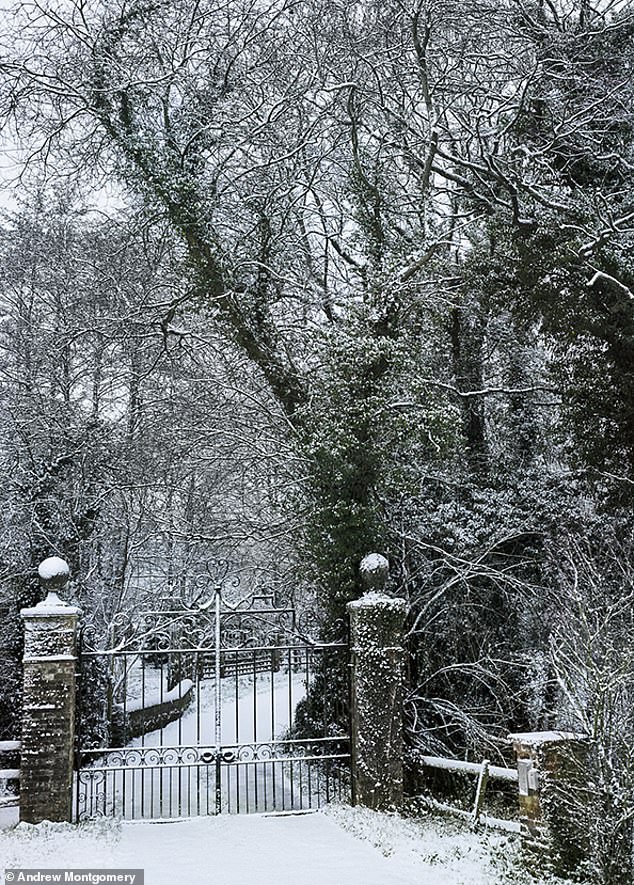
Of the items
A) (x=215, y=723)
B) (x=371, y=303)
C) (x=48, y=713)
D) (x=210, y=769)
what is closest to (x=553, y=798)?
(x=215, y=723)

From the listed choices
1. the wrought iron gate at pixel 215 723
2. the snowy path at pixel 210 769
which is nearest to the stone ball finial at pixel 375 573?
the wrought iron gate at pixel 215 723

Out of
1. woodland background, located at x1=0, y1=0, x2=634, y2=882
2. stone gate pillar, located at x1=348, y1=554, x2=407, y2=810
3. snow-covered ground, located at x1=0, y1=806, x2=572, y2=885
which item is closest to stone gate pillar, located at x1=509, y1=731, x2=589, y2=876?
snow-covered ground, located at x1=0, y1=806, x2=572, y2=885

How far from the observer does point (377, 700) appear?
313 inches

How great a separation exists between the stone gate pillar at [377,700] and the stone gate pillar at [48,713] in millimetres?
2607

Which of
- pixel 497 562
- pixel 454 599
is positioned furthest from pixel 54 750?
pixel 497 562

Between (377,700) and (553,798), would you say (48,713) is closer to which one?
(377,700)

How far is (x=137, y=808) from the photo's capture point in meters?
11.2

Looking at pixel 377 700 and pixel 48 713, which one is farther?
pixel 377 700

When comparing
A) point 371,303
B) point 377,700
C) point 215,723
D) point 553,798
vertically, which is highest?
point 371,303

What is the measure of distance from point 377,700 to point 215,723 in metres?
1.75

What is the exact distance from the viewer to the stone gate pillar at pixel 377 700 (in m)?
7.84

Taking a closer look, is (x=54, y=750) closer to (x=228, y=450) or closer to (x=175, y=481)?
(x=228, y=450)

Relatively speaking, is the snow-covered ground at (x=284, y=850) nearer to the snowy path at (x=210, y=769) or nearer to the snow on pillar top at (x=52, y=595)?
the snowy path at (x=210, y=769)

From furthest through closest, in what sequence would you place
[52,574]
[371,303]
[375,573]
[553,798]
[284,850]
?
1. [371,303]
2. [375,573]
3. [52,574]
4. [284,850]
5. [553,798]
